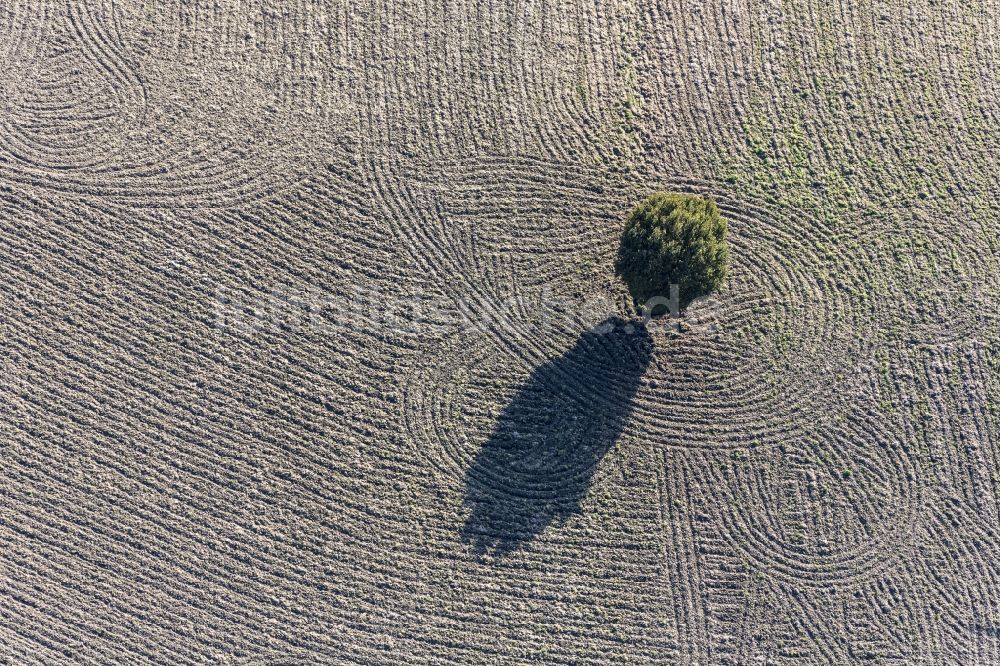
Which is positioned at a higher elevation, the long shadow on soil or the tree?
the tree

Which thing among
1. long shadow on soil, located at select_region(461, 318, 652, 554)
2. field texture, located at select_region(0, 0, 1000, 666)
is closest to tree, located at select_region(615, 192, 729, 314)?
field texture, located at select_region(0, 0, 1000, 666)

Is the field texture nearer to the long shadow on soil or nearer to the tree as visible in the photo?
the long shadow on soil

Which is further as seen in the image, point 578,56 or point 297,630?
point 578,56

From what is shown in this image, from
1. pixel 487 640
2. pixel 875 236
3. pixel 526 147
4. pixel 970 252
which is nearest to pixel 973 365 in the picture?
pixel 970 252

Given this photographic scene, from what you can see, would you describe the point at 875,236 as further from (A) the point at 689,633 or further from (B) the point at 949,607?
(A) the point at 689,633

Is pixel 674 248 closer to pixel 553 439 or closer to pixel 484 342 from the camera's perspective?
pixel 484 342

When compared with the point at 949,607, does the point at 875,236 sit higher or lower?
higher

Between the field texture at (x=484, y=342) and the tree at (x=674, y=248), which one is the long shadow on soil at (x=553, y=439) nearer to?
the field texture at (x=484, y=342)
